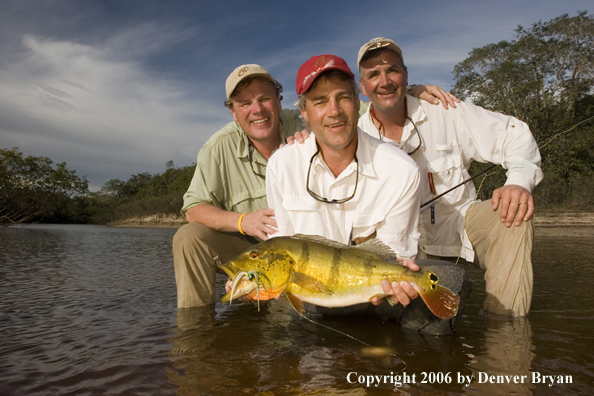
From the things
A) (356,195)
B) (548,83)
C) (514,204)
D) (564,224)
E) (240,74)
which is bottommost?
(564,224)

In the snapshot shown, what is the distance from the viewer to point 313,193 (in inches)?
141

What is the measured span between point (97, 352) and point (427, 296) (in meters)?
2.65

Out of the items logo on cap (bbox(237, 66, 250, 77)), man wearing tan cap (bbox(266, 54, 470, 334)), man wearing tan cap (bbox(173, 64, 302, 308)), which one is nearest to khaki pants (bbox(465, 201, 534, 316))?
man wearing tan cap (bbox(266, 54, 470, 334))

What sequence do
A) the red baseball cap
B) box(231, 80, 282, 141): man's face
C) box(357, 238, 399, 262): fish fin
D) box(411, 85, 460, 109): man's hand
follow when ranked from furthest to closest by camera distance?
box(231, 80, 282, 141): man's face < box(411, 85, 460, 109): man's hand < the red baseball cap < box(357, 238, 399, 262): fish fin

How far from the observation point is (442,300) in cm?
288

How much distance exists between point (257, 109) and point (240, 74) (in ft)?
1.49

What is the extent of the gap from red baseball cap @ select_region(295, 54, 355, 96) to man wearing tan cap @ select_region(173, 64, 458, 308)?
1475mm

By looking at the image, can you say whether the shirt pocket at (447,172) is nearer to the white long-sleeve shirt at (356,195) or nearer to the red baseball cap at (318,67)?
the white long-sleeve shirt at (356,195)

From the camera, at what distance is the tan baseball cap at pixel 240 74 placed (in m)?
4.76

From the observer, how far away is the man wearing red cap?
3391 millimetres

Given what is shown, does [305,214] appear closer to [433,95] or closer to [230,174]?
[230,174]

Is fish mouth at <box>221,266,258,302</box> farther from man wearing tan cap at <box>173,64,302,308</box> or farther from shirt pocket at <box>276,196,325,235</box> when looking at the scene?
man wearing tan cap at <box>173,64,302,308</box>

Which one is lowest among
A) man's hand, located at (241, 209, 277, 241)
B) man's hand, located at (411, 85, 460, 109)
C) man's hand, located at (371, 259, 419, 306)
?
man's hand, located at (371, 259, 419, 306)

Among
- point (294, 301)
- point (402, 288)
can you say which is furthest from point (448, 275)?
point (294, 301)
